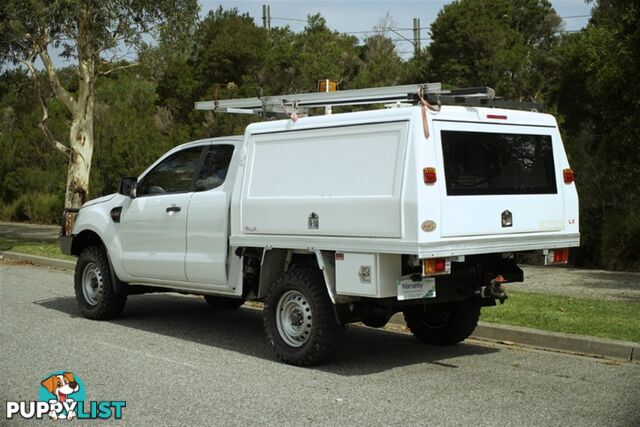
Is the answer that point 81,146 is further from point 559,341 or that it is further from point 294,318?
point 559,341

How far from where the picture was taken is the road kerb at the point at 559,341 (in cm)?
813

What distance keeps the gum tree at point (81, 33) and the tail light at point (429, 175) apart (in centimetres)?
1271

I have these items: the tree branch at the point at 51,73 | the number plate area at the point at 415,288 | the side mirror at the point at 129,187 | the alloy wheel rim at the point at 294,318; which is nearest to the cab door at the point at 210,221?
the alloy wheel rim at the point at 294,318

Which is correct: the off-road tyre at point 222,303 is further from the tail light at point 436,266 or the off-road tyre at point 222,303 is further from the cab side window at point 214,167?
the tail light at point 436,266

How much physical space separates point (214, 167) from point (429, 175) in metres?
2.95

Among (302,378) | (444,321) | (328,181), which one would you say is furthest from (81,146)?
(302,378)

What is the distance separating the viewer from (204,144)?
923cm

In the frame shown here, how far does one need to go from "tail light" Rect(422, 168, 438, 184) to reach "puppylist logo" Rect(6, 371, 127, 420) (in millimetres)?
2956

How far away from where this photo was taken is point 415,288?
7.20m

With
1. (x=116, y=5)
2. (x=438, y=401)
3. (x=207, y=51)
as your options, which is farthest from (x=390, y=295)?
(x=207, y=51)

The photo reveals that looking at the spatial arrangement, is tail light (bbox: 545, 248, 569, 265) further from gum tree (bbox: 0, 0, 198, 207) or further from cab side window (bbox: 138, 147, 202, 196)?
gum tree (bbox: 0, 0, 198, 207)

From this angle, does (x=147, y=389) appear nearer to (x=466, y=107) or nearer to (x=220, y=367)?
(x=220, y=367)

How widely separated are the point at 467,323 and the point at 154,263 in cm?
352

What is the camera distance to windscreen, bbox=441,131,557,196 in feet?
23.8
